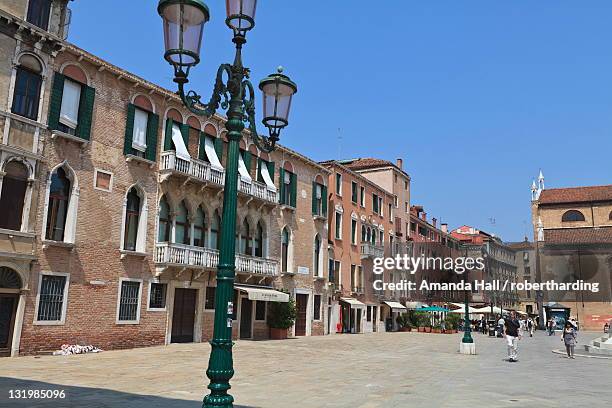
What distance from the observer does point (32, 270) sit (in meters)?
16.7

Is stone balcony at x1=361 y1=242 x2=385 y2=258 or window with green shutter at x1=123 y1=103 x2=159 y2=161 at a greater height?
window with green shutter at x1=123 y1=103 x2=159 y2=161

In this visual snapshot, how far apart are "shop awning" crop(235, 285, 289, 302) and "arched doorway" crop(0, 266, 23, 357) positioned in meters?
10.8

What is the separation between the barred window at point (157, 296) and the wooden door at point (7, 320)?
18.7 feet

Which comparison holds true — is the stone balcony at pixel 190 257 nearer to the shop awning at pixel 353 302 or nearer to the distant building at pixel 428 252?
the shop awning at pixel 353 302

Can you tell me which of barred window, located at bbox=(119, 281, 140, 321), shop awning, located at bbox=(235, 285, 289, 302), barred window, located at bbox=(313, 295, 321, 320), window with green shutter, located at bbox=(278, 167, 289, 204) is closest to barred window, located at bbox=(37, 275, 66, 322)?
barred window, located at bbox=(119, 281, 140, 321)

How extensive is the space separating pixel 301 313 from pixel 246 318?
605 cm

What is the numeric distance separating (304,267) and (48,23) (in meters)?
19.8

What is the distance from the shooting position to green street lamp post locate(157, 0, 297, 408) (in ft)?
18.4

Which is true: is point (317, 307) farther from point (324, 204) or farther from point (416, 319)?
point (416, 319)

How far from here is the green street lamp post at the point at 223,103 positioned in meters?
5.59

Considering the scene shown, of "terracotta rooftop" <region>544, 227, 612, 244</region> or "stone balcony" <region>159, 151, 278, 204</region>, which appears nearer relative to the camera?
"stone balcony" <region>159, 151, 278, 204</region>

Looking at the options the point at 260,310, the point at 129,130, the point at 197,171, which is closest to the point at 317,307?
the point at 260,310

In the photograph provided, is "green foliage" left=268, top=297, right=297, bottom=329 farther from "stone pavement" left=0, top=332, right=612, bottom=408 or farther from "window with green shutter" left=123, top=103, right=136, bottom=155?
"window with green shutter" left=123, top=103, right=136, bottom=155

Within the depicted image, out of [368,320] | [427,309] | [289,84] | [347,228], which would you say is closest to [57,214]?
[289,84]
